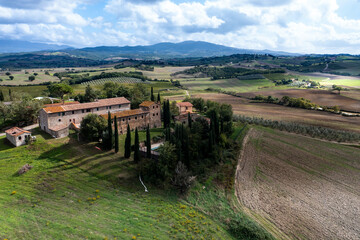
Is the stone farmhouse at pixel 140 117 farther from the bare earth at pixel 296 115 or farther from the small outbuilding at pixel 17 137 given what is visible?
the bare earth at pixel 296 115

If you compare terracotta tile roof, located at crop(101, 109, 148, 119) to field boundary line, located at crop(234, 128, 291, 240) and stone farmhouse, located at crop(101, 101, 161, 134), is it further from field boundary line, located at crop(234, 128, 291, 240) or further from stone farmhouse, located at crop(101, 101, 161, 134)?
field boundary line, located at crop(234, 128, 291, 240)

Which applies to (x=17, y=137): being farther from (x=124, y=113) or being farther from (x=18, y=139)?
(x=124, y=113)

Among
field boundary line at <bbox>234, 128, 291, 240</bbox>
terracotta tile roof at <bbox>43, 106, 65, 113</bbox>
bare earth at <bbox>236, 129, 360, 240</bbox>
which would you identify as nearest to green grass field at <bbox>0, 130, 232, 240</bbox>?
field boundary line at <bbox>234, 128, 291, 240</bbox>

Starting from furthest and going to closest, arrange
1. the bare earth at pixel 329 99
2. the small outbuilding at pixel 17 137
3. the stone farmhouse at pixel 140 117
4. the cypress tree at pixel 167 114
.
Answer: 1. the bare earth at pixel 329 99
2. the cypress tree at pixel 167 114
3. the stone farmhouse at pixel 140 117
4. the small outbuilding at pixel 17 137

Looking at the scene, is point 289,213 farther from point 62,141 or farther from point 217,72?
point 217,72

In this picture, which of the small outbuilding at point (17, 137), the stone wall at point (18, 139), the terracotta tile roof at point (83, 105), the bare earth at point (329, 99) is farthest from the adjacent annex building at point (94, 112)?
the bare earth at point (329, 99)

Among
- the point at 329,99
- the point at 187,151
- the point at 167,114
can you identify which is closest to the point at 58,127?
the point at 167,114
